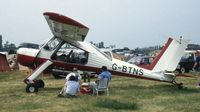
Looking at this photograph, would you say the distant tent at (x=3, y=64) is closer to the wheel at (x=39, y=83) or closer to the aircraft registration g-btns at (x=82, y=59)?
the wheel at (x=39, y=83)

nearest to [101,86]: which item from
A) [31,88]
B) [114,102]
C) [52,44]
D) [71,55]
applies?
[71,55]

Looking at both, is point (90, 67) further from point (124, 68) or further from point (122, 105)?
point (122, 105)

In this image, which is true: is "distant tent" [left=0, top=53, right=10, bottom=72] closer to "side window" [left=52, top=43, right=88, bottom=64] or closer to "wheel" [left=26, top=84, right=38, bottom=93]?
"side window" [left=52, top=43, right=88, bottom=64]

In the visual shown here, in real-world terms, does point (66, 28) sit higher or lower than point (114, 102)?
higher

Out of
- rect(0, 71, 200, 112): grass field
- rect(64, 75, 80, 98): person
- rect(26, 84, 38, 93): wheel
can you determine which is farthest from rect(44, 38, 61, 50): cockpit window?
rect(64, 75, 80, 98): person

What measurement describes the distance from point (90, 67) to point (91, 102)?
4.93 metres

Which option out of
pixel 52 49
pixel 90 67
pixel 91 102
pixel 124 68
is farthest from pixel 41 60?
pixel 91 102

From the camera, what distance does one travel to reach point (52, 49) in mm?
18953

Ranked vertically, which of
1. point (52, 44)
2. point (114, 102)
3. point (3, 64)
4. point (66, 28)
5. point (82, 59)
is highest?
point (66, 28)

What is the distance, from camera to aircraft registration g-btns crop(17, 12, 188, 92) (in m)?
18.8

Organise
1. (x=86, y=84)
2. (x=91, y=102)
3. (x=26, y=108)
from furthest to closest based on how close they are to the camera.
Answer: (x=86, y=84) < (x=91, y=102) < (x=26, y=108)

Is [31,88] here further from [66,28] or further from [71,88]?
[66,28]

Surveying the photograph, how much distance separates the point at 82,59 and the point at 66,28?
2.01 metres

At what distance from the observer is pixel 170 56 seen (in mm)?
19734
